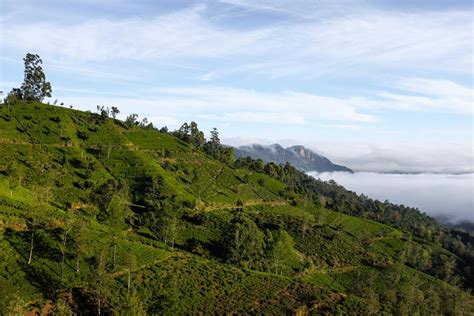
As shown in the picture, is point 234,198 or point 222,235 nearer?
point 222,235

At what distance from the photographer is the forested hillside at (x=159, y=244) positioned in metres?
76.0

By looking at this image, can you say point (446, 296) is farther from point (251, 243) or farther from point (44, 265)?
point (44, 265)

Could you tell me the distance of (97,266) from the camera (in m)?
75.3

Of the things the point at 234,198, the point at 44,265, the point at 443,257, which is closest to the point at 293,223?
the point at 234,198

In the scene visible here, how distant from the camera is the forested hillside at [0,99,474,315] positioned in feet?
249

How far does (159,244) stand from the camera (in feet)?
358

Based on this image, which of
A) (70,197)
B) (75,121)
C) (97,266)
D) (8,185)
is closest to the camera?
(97,266)

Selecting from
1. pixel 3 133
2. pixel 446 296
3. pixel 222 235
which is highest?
pixel 3 133

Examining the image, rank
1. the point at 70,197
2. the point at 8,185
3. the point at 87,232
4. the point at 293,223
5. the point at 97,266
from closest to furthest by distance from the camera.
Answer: the point at 97,266
the point at 87,232
the point at 8,185
the point at 70,197
the point at 293,223

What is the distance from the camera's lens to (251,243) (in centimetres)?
12419

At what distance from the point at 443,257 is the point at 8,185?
197 meters

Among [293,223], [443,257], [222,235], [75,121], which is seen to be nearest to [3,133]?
[75,121]

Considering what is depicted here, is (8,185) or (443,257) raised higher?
(8,185)

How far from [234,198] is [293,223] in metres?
29.1
